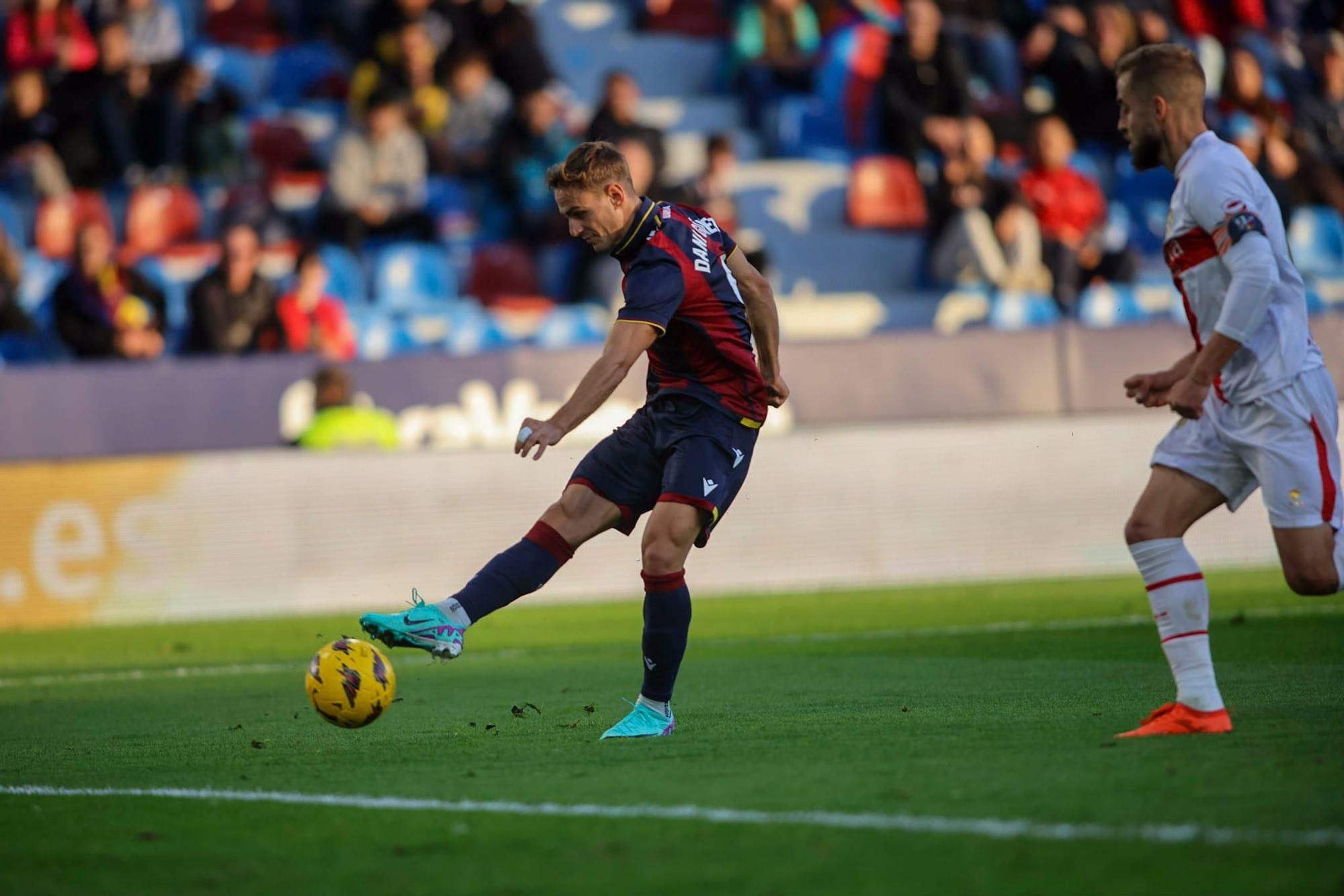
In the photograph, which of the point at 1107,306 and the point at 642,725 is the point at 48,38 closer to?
the point at 1107,306

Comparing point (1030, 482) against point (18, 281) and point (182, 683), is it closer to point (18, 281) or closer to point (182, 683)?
point (182, 683)

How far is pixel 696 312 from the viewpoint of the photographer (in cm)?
615

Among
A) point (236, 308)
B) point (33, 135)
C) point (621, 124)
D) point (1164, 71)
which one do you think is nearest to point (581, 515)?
point (1164, 71)

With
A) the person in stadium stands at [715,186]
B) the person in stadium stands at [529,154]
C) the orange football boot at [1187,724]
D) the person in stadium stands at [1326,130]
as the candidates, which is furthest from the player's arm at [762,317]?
the person in stadium stands at [1326,130]

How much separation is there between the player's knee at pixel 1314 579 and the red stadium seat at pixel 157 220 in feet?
41.5

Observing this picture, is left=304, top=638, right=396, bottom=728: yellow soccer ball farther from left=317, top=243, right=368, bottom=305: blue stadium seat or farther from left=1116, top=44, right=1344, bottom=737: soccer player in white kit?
left=317, top=243, right=368, bottom=305: blue stadium seat

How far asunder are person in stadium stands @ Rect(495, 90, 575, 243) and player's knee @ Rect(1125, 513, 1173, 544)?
1115cm

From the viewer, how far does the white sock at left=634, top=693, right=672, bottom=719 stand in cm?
593

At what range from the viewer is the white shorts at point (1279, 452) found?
5.17 meters

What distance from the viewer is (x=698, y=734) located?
5.88 metres

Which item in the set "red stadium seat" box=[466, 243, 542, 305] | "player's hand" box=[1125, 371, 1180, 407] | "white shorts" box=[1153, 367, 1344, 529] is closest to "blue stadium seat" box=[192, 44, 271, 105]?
"red stadium seat" box=[466, 243, 542, 305]

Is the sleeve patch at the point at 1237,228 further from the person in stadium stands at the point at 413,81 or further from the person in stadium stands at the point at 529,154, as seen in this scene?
the person in stadium stands at the point at 413,81

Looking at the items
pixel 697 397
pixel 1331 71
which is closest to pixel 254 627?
pixel 697 397

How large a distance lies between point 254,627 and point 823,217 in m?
8.00
